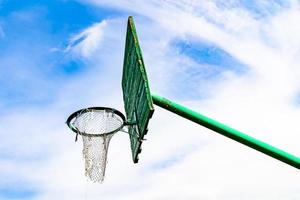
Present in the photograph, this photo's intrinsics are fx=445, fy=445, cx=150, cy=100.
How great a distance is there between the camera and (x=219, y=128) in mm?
7371

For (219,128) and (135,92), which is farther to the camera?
(135,92)

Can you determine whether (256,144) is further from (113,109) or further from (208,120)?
(113,109)

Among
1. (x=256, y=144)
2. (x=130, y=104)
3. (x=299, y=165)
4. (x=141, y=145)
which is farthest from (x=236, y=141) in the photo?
(x=130, y=104)

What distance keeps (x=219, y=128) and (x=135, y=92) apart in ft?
6.15

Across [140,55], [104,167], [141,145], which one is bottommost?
[104,167]

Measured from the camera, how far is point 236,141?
7535 millimetres

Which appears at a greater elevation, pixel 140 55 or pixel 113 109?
pixel 140 55

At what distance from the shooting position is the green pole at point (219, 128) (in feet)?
24.0

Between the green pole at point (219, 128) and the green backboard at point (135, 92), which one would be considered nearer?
the green pole at point (219, 128)

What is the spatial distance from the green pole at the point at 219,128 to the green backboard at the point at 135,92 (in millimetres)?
280

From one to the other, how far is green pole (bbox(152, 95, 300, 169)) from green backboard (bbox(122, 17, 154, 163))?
0.92 ft

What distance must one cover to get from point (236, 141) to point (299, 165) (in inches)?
49.4

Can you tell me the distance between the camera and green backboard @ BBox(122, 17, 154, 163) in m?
7.46

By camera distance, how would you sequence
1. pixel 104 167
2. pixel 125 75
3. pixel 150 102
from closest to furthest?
pixel 150 102 < pixel 104 167 < pixel 125 75
